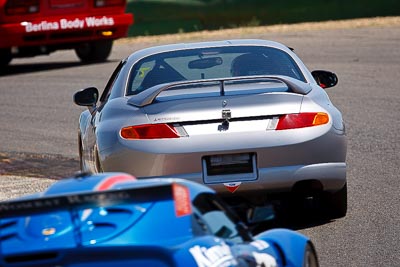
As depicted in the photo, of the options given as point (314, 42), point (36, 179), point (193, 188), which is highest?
point (193, 188)

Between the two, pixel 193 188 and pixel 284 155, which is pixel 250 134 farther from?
pixel 193 188

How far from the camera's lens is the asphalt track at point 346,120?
7.83 m

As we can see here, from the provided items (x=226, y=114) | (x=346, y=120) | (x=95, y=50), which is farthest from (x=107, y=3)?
(x=226, y=114)

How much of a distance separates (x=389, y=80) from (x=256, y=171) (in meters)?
8.84

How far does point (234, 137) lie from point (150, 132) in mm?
556

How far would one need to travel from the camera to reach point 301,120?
25.5ft

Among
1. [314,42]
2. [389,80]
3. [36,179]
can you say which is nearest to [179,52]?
[36,179]

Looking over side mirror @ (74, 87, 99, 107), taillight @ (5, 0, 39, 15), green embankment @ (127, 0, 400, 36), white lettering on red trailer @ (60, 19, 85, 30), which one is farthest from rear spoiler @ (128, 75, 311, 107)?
green embankment @ (127, 0, 400, 36)

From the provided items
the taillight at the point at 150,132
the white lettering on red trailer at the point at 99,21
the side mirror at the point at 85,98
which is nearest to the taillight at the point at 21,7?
the white lettering on red trailer at the point at 99,21

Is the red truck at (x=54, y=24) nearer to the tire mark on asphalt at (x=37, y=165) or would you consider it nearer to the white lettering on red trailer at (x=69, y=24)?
the white lettering on red trailer at (x=69, y=24)

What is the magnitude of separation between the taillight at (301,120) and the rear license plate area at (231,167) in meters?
0.29

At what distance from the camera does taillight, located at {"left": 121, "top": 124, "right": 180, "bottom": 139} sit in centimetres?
766

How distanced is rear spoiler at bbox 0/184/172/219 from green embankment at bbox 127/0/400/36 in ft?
65.3

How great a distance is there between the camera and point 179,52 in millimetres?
8867
